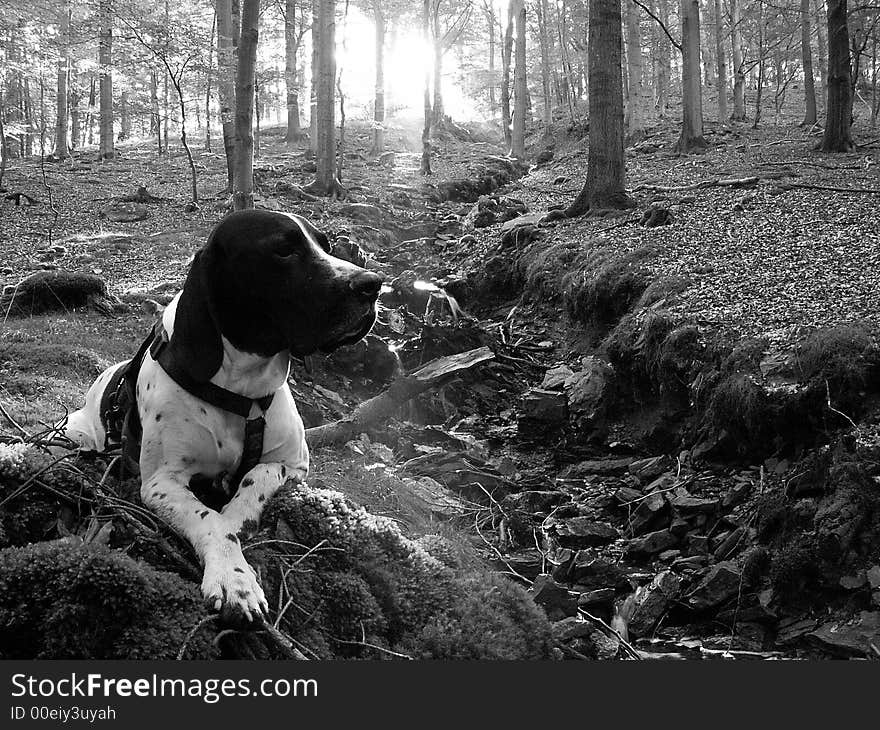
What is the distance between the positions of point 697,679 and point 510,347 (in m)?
7.23

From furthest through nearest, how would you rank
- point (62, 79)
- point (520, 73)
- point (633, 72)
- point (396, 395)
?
point (520, 73)
point (62, 79)
point (633, 72)
point (396, 395)

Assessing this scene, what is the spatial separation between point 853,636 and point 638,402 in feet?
11.8

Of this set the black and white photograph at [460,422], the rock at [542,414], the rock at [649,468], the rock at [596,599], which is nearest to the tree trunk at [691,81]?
the black and white photograph at [460,422]

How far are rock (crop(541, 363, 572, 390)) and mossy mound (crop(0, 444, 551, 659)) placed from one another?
488cm

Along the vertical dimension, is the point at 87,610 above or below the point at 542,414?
above

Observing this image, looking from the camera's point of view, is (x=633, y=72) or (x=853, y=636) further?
(x=633, y=72)

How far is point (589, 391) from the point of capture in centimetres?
794

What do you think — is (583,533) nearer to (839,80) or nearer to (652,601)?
(652,601)

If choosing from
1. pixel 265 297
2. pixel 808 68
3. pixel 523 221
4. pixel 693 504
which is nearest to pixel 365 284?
pixel 265 297

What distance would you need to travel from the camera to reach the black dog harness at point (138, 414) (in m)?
2.95

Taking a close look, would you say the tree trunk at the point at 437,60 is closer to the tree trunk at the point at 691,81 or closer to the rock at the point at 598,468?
the tree trunk at the point at 691,81

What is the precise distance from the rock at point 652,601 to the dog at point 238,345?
9.02 ft

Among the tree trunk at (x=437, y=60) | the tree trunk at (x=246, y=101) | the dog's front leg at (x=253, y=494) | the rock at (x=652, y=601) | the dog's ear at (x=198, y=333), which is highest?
the tree trunk at (x=437, y=60)

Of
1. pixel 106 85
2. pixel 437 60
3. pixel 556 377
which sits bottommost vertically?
pixel 556 377
